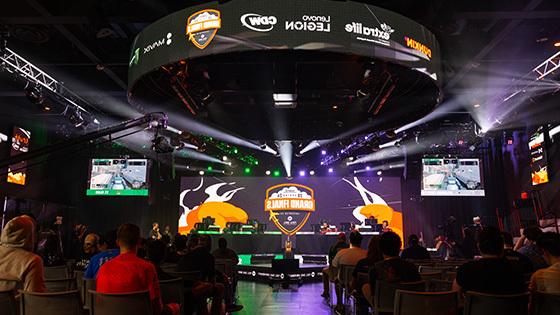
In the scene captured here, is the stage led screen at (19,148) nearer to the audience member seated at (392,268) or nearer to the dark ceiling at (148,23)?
the dark ceiling at (148,23)

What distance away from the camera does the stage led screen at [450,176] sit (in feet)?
43.3

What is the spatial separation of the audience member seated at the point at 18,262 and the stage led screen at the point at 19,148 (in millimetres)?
Answer: 9089

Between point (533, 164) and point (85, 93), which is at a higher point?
point (85, 93)

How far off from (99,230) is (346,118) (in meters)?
10.6

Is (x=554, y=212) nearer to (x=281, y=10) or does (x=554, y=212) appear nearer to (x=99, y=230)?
(x=281, y=10)

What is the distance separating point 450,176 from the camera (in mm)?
13375

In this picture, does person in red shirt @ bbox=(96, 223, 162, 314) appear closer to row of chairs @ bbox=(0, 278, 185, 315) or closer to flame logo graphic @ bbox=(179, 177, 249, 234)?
row of chairs @ bbox=(0, 278, 185, 315)

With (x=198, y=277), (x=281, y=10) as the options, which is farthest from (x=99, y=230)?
(x=281, y=10)

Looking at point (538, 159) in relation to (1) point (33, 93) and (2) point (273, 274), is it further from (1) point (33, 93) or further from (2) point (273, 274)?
(1) point (33, 93)

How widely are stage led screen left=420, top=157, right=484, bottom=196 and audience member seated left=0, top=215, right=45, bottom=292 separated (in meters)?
12.0

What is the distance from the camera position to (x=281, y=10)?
3.92 meters

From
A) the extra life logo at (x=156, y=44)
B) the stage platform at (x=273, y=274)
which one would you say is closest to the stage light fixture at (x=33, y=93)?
the extra life logo at (x=156, y=44)

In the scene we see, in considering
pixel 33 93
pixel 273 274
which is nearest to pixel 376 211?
pixel 273 274

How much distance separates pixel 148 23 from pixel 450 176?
1038cm
